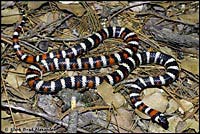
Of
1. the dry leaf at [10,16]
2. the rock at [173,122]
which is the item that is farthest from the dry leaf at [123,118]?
the dry leaf at [10,16]

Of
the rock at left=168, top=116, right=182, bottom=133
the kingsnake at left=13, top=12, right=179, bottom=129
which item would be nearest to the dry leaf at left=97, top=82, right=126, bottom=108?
the kingsnake at left=13, top=12, right=179, bottom=129

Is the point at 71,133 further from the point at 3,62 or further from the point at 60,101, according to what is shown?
the point at 3,62

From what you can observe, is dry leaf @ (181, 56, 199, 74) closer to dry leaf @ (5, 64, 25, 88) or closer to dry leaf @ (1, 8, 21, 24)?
dry leaf @ (5, 64, 25, 88)

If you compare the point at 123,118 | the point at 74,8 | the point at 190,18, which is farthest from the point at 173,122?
the point at 74,8

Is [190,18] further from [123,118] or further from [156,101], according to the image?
[123,118]

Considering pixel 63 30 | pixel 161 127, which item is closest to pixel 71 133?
pixel 161 127

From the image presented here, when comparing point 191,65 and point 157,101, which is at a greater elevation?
point 191,65
